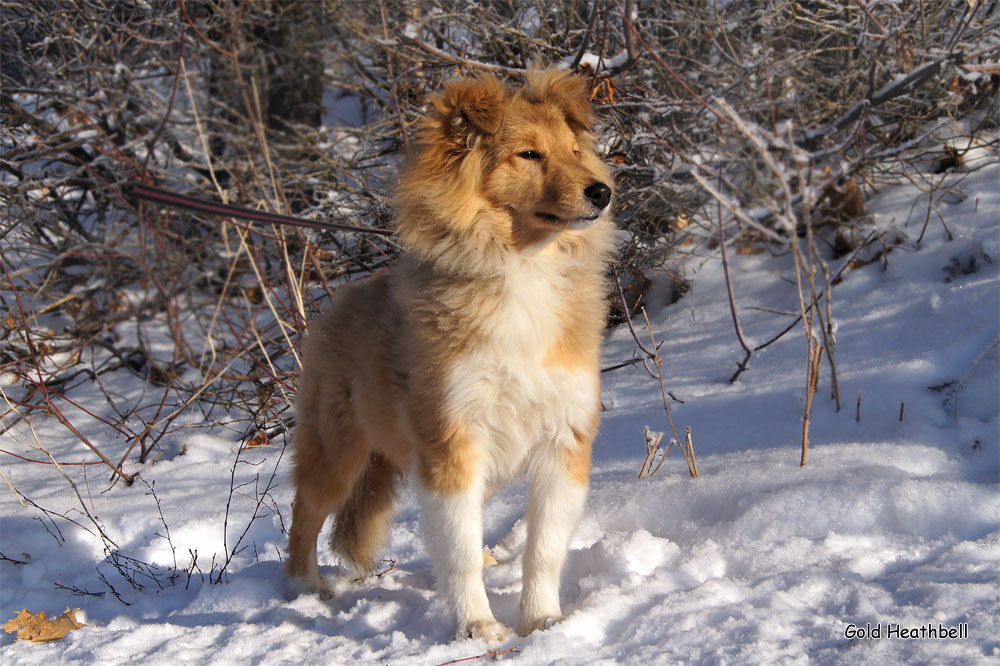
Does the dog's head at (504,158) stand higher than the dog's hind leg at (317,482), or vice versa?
the dog's head at (504,158)

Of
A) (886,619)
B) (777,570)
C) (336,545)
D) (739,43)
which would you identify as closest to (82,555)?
(336,545)

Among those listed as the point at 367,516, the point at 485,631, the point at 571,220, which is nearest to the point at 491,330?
the point at 571,220

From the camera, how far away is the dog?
2885mm

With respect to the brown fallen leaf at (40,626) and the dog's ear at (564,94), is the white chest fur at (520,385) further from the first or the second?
the brown fallen leaf at (40,626)

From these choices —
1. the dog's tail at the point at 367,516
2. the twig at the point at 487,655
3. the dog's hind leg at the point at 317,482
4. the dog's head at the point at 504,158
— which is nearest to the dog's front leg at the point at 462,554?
the twig at the point at 487,655

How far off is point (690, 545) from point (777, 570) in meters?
0.42

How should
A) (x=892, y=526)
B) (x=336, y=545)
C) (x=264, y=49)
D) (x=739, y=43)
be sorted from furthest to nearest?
(x=264, y=49) → (x=739, y=43) → (x=336, y=545) → (x=892, y=526)

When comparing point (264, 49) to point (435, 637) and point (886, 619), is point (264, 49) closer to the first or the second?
point (435, 637)

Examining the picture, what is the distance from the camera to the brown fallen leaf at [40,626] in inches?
124

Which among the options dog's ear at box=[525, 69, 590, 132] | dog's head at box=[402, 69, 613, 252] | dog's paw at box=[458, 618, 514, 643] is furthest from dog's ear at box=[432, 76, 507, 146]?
dog's paw at box=[458, 618, 514, 643]

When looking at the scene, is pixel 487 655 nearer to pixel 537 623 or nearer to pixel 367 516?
pixel 537 623

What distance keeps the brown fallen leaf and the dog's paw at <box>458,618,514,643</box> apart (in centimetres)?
165

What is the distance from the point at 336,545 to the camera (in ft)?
12.5

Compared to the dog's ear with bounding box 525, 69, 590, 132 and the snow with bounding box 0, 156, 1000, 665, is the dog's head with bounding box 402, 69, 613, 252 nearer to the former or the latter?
the dog's ear with bounding box 525, 69, 590, 132
